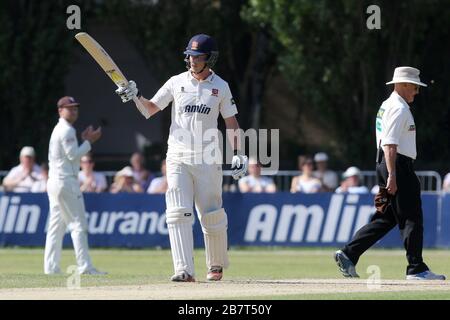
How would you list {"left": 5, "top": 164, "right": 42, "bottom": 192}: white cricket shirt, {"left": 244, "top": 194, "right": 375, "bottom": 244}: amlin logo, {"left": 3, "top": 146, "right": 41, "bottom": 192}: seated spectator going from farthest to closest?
{"left": 5, "top": 164, "right": 42, "bottom": 192}: white cricket shirt, {"left": 3, "top": 146, "right": 41, "bottom": 192}: seated spectator, {"left": 244, "top": 194, "right": 375, "bottom": 244}: amlin logo

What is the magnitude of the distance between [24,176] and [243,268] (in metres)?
6.11

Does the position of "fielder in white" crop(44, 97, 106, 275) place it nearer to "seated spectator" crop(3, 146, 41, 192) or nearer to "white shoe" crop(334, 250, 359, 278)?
"white shoe" crop(334, 250, 359, 278)

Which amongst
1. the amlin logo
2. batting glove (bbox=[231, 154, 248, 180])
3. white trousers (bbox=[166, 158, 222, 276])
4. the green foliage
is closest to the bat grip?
white trousers (bbox=[166, 158, 222, 276])

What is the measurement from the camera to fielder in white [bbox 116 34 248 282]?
1259 cm

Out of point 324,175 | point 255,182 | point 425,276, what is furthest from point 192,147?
point 324,175

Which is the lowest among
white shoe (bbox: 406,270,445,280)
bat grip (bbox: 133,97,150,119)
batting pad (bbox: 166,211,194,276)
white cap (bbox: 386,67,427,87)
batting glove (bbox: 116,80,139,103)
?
→ white shoe (bbox: 406,270,445,280)

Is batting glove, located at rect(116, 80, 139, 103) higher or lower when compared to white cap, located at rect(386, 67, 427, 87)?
lower

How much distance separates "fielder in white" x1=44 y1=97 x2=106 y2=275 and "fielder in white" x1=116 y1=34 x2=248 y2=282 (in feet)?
12.7

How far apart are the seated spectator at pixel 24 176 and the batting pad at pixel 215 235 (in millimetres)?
10669

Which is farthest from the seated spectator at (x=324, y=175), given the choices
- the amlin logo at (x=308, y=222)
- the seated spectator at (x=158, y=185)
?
the seated spectator at (x=158, y=185)

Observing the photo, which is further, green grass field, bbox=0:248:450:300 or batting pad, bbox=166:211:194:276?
batting pad, bbox=166:211:194:276
